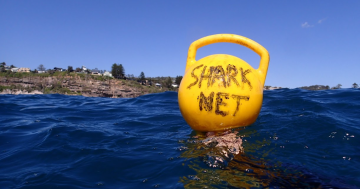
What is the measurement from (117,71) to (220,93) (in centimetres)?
9953

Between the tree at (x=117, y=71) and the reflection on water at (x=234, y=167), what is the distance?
98466 mm

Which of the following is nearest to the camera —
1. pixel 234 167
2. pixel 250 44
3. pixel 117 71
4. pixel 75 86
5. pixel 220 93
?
pixel 234 167

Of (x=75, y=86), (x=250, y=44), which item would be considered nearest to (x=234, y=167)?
(x=250, y=44)

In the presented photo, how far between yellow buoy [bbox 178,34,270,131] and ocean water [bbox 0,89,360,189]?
493 mm

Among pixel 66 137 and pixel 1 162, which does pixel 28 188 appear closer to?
pixel 1 162

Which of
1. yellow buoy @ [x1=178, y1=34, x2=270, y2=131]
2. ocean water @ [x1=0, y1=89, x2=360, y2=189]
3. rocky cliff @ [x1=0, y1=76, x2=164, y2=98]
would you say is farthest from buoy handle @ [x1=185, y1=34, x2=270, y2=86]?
rocky cliff @ [x1=0, y1=76, x2=164, y2=98]

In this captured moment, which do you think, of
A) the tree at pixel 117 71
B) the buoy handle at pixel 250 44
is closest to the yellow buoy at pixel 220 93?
the buoy handle at pixel 250 44

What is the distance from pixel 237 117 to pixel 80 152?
8.81 ft

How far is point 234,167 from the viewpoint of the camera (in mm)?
3271

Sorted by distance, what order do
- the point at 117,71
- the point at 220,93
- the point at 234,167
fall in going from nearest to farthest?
the point at 234,167
the point at 220,93
the point at 117,71

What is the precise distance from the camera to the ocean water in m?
2.97

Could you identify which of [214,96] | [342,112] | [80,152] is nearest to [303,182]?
[214,96]

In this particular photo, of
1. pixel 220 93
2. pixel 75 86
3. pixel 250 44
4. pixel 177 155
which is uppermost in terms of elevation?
pixel 250 44

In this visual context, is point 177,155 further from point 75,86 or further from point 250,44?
point 75,86
